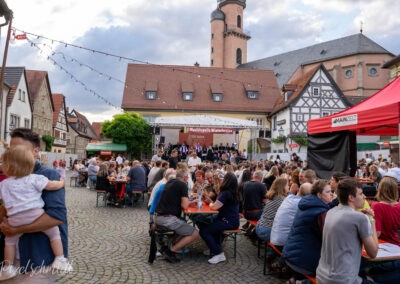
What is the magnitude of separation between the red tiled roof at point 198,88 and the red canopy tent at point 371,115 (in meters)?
31.8

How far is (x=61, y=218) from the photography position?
2.39 m

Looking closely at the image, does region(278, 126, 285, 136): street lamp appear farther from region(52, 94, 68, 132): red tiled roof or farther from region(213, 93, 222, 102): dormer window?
region(52, 94, 68, 132): red tiled roof

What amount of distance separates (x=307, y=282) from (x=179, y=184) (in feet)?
8.38

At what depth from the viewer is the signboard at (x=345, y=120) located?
6.45 m

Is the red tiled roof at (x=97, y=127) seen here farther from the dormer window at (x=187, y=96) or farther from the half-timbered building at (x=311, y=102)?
the half-timbered building at (x=311, y=102)

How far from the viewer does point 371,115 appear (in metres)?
→ 5.89

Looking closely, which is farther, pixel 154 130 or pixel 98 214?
pixel 154 130

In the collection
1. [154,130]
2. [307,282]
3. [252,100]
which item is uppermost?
[252,100]

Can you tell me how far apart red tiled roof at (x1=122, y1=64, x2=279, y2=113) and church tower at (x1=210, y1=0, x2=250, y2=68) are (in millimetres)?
16846

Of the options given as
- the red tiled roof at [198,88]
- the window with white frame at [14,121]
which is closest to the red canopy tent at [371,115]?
the window with white frame at [14,121]

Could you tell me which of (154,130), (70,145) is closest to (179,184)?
(154,130)

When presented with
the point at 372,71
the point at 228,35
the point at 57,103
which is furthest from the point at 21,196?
the point at 228,35

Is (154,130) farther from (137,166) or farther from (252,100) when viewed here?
(252,100)

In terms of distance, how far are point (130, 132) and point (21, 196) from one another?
33156 millimetres
